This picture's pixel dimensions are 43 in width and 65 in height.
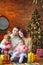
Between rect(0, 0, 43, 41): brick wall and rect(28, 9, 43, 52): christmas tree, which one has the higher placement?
rect(0, 0, 43, 41): brick wall

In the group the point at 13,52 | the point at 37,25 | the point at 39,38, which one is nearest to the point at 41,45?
the point at 39,38

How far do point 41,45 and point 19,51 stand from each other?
196 cm

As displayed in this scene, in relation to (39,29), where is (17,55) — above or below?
below

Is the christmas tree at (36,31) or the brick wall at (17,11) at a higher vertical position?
the brick wall at (17,11)

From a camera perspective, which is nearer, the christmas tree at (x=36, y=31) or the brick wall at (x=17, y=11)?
the christmas tree at (x=36, y=31)

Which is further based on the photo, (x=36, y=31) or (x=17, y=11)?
(x=17, y=11)

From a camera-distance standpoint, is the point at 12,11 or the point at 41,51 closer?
the point at 41,51

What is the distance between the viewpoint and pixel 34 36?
15.3 feet

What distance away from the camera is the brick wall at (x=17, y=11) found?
20.3 ft

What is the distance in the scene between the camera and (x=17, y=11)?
624 centimetres

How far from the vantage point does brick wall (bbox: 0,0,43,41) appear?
243 inches

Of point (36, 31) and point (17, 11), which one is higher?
point (17, 11)

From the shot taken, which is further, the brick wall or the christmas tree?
the brick wall

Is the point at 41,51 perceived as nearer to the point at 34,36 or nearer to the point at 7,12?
the point at 34,36
